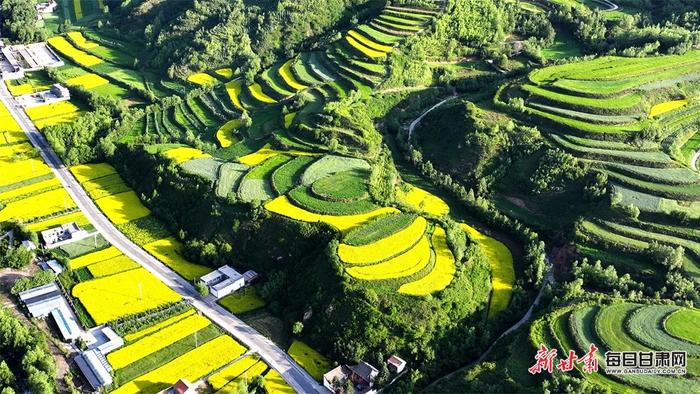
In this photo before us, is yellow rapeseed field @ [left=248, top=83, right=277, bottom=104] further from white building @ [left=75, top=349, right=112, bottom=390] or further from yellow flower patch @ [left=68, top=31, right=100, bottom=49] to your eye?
white building @ [left=75, top=349, right=112, bottom=390]

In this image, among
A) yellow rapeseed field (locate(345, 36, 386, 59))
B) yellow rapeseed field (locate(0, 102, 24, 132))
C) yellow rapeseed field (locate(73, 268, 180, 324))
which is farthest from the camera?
yellow rapeseed field (locate(345, 36, 386, 59))

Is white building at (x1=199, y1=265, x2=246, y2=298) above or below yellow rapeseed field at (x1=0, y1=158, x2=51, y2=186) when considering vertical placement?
below

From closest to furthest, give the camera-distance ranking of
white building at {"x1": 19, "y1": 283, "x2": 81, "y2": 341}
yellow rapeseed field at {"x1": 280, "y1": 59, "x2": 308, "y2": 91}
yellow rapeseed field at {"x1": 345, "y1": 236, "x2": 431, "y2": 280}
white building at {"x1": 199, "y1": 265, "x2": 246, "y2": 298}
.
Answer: white building at {"x1": 19, "y1": 283, "x2": 81, "y2": 341}, yellow rapeseed field at {"x1": 345, "y1": 236, "x2": 431, "y2": 280}, white building at {"x1": 199, "y1": 265, "x2": 246, "y2": 298}, yellow rapeseed field at {"x1": 280, "y1": 59, "x2": 308, "y2": 91}

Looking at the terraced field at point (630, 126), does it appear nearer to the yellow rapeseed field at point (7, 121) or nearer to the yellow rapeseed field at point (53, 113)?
the yellow rapeseed field at point (53, 113)

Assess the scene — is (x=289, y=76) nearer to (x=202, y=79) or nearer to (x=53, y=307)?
(x=202, y=79)

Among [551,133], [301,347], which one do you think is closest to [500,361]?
[301,347]

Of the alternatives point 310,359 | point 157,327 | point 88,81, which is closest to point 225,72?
point 88,81

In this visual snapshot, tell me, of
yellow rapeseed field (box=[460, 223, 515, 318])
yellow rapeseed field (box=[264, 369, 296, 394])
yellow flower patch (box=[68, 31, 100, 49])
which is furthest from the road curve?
yellow flower patch (box=[68, 31, 100, 49])

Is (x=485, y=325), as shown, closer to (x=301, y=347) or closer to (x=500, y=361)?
(x=500, y=361)
